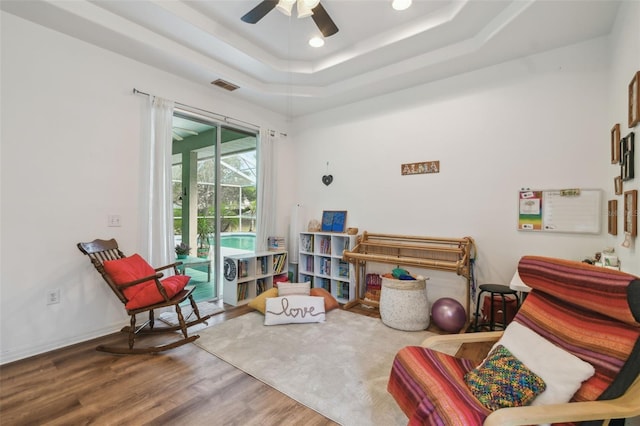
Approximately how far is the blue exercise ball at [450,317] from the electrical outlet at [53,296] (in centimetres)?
366

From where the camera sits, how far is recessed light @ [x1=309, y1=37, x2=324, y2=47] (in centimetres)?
309

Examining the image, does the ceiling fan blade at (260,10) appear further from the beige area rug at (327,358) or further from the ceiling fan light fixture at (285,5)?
the beige area rug at (327,358)

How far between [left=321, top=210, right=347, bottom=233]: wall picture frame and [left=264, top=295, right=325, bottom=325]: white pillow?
4.33 feet

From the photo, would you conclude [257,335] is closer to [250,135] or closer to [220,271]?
[220,271]

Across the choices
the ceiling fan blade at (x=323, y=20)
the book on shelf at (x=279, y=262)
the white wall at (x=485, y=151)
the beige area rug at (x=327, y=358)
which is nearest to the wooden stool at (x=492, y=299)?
the white wall at (x=485, y=151)

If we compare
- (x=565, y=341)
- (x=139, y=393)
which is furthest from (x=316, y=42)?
(x=139, y=393)

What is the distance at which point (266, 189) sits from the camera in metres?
4.50

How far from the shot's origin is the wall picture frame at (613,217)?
2328mm

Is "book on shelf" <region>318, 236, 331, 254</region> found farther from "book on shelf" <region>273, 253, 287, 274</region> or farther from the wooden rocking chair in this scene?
the wooden rocking chair

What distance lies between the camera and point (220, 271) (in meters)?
4.17

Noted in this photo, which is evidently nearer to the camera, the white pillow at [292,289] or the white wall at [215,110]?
the white wall at [215,110]

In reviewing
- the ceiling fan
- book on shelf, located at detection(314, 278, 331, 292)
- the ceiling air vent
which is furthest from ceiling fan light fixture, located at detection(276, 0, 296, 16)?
book on shelf, located at detection(314, 278, 331, 292)

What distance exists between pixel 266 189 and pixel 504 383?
3.75 m

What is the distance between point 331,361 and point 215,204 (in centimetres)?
269
